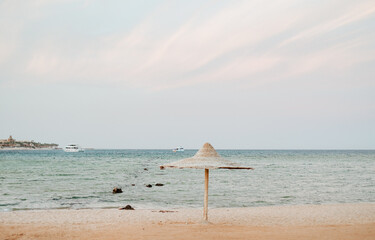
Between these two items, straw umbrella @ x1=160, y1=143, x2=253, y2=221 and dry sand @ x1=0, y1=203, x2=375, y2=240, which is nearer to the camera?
dry sand @ x1=0, y1=203, x2=375, y2=240

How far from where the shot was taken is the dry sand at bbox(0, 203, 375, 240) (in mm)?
9500

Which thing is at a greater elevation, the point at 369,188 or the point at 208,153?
the point at 208,153

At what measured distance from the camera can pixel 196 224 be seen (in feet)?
36.7

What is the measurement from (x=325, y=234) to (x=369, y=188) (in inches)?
735

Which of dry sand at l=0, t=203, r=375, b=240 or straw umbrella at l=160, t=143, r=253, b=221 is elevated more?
straw umbrella at l=160, t=143, r=253, b=221

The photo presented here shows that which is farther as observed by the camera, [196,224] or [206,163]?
[196,224]

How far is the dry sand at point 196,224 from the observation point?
31.2 ft

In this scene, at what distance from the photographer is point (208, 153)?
A: 11133 mm

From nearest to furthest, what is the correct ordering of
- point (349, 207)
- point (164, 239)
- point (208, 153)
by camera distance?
point (164, 239)
point (208, 153)
point (349, 207)

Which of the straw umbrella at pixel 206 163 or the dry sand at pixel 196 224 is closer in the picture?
the dry sand at pixel 196 224

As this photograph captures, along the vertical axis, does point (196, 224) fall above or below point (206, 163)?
below

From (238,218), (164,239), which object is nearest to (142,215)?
(238,218)

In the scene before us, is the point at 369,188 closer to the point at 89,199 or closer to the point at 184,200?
the point at 184,200

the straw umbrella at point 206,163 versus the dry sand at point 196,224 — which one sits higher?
the straw umbrella at point 206,163
